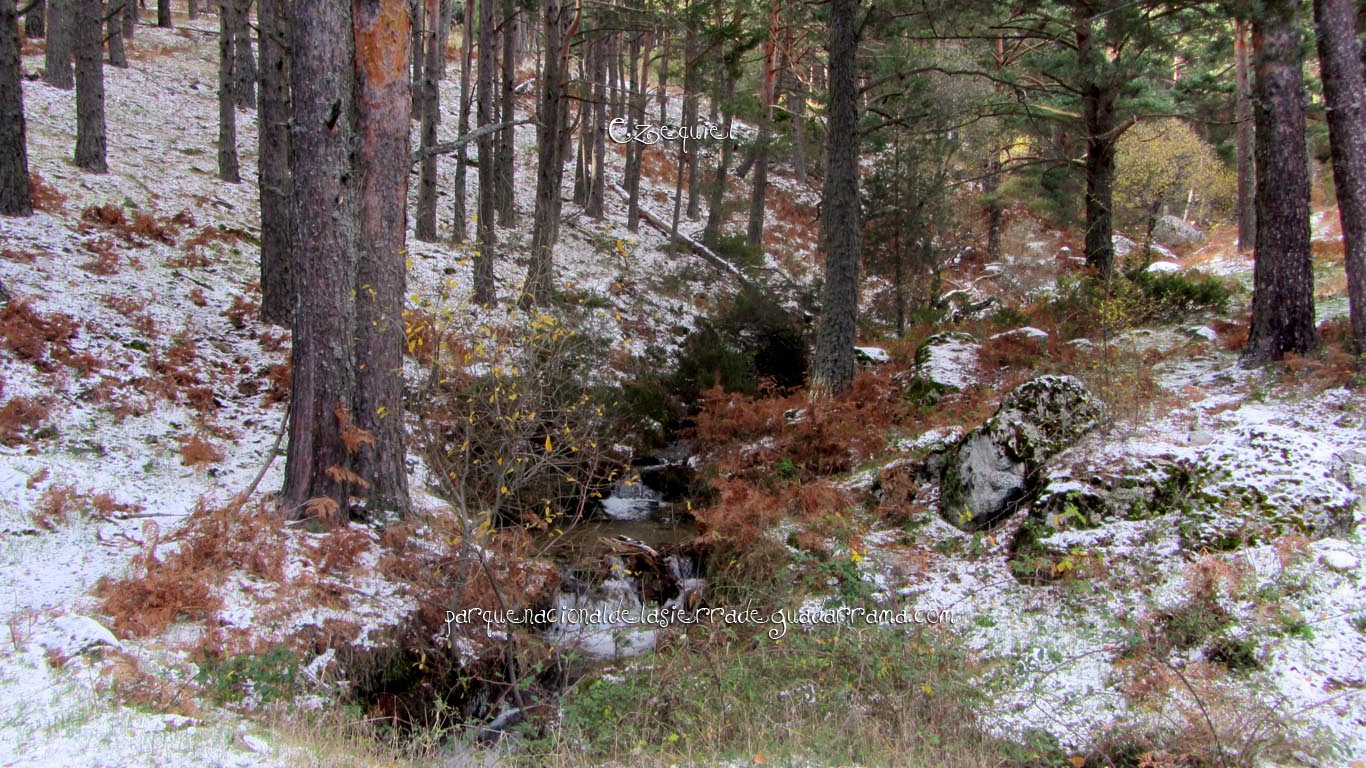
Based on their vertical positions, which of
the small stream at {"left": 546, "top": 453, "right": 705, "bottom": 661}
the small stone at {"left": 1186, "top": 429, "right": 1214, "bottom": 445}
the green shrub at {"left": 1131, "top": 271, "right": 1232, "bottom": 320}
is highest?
the green shrub at {"left": 1131, "top": 271, "right": 1232, "bottom": 320}

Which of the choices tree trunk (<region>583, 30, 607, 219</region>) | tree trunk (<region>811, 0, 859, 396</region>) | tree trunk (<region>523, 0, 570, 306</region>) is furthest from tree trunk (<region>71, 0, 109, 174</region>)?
tree trunk (<region>811, 0, 859, 396</region>)

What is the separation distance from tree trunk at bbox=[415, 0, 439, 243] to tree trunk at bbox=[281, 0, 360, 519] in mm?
8139

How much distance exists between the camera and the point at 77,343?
30.8ft

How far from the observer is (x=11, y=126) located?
10.9 metres

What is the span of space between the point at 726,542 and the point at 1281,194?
7.44 metres

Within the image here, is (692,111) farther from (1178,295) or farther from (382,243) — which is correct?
(382,243)

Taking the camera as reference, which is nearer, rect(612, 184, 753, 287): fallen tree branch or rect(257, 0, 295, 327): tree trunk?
rect(257, 0, 295, 327): tree trunk

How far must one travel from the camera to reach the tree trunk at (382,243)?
748cm

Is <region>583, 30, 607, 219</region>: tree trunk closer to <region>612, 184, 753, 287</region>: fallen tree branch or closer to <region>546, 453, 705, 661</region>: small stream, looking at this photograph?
<region>612, 184, 753, 287</region>: fallen tree branch

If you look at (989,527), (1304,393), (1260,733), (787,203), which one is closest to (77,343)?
(989,527)

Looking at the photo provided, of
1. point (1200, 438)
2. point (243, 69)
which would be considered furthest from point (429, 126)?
point (1200, 438)

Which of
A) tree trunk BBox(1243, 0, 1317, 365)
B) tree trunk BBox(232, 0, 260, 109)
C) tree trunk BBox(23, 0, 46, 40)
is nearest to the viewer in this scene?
tree trunk BBox(1243, 0, 1317, 365)

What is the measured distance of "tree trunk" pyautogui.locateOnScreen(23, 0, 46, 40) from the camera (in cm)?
2268

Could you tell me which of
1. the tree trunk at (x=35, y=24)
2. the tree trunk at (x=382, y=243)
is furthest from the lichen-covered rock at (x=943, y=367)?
the tree trunk at (x=35, y=24)
